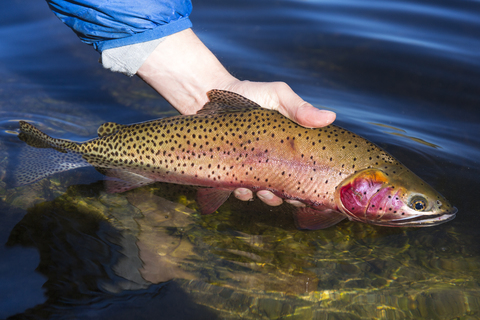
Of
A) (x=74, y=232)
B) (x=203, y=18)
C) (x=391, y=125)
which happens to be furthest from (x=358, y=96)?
(x=74, y=232)

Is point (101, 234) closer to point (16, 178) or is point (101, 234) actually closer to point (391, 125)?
point (16, 178)

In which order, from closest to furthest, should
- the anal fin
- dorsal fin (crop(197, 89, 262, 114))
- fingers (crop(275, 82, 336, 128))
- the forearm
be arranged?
fingers (crop(275, 82, 336, 128)) → dorsal fin (crop(197, 89, 262, 114)) → the anal fin → the forearm

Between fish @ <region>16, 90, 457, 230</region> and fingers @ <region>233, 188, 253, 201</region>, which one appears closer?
fish @ <region>16, 90, 457, 230</region>

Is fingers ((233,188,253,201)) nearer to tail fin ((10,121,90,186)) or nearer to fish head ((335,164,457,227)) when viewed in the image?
fish head ((335,164,457,227))

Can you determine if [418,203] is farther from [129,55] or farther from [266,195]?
[129,55]

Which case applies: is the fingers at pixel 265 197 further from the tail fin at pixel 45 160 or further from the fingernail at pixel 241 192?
the tail fin at pixel 45 160

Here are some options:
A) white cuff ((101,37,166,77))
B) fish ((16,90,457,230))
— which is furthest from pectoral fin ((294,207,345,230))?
white cuff ((101,37,166,77))

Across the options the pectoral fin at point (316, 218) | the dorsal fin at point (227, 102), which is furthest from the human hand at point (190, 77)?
the pectoral fin at point (316, 218)

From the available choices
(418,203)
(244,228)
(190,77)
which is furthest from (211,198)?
(418,203)
